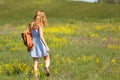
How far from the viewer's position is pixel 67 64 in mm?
17359

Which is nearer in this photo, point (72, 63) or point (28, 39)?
point (28, 39)

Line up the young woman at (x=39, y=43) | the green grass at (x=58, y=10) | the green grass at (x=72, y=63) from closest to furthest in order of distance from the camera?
the young woman at (x=39, y=43)
the green grass at (x=72, y=63)
the green grass at (x=58, y=10)

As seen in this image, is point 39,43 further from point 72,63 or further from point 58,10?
point 58,10

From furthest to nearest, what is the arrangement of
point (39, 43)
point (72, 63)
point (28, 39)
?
point (72, 63)
point (39, 43)
point (28, 39)

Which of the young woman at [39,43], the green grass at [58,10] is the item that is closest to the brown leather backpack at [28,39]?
the young woman at [39,43]

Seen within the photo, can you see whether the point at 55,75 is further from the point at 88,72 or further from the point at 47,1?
the point at 47,1

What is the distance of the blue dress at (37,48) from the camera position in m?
14.8

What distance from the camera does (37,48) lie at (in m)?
14.9

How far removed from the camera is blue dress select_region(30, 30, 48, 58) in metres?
14.8

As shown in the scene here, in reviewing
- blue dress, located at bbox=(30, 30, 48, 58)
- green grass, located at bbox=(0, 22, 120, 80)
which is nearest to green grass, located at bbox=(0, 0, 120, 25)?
green grass, located at bbox=(0, 22, 120, 80)

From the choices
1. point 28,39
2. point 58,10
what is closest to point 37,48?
point 28,39

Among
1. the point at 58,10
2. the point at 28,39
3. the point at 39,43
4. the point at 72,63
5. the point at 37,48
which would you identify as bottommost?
the point at 58,10

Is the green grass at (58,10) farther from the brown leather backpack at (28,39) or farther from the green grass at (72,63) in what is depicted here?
the brown leather backpack at (28,39)

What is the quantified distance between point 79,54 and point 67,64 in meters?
3.24
